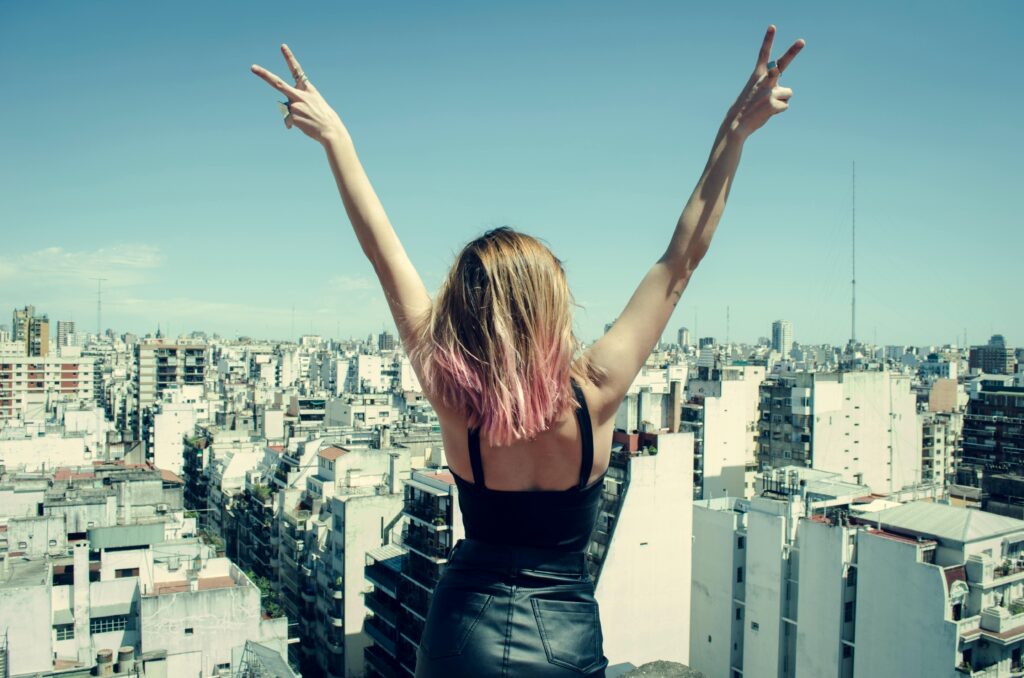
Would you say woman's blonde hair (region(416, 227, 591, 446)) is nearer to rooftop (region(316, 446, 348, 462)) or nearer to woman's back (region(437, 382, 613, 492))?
woman's back (region(437, 382, 613, 492))

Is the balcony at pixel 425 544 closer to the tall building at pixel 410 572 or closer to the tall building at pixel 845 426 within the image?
the tall building at pixel 410 572

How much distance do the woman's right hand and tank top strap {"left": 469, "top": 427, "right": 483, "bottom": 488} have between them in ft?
2.96

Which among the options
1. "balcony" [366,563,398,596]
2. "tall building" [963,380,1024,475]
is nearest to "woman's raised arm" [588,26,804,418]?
"balcony" [366,563,398,596]

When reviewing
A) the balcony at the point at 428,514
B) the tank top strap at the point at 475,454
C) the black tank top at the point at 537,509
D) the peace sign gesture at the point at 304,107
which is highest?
the peace sign gesture at the point at 304,107

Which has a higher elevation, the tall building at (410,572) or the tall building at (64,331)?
the tall building at (64,331)

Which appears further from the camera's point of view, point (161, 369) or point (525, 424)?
point (161, 369)

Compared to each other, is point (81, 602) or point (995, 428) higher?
point (995, 428)

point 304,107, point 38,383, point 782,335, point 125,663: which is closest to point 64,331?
point 38,383

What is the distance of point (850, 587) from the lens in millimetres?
20609

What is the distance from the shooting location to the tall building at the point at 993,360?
9362cm

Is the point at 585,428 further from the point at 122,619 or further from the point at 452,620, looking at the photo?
the point at 122,619

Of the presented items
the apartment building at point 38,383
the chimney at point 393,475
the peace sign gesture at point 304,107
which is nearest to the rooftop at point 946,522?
the chimney at point 393,475

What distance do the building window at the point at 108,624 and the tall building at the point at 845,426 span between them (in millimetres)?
26044

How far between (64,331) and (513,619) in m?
175
